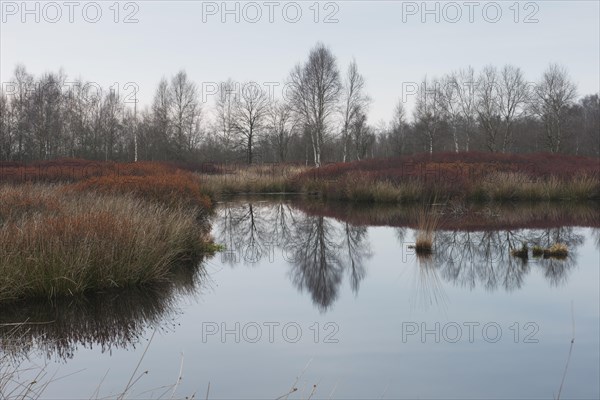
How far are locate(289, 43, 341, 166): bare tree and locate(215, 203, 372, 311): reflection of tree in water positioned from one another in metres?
17.6

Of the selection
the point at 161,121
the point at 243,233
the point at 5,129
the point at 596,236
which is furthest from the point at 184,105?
the point at 596,236

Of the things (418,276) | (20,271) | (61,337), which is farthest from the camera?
(418,276)

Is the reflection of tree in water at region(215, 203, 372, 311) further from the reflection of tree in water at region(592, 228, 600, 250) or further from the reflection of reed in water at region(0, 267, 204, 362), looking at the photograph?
the reflection of tree in water at region(592, 228, 600, 250)

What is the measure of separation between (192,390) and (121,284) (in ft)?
10.4

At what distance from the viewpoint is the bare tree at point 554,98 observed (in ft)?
133

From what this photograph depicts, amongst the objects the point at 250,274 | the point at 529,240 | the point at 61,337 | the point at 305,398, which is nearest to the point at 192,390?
the point at 305,398

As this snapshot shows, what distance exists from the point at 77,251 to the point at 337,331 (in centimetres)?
322

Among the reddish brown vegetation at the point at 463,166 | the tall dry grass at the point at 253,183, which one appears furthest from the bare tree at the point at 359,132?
the reddish brown vegetation at the point at 463,166

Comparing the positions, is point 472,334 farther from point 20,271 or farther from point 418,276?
point 20,271

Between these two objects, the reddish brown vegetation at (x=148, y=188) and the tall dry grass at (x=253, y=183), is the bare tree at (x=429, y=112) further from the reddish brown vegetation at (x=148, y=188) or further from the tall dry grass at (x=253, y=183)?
the reddish brown vegetation at (x=148, y=188)

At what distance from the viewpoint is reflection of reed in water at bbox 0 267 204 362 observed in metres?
4.96

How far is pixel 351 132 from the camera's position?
4025 cm

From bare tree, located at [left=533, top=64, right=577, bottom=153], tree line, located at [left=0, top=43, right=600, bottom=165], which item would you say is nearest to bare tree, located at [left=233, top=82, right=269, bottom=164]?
tree line, located at [left=0, top=43, right=600, bottom=165]

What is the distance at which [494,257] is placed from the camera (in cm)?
951
